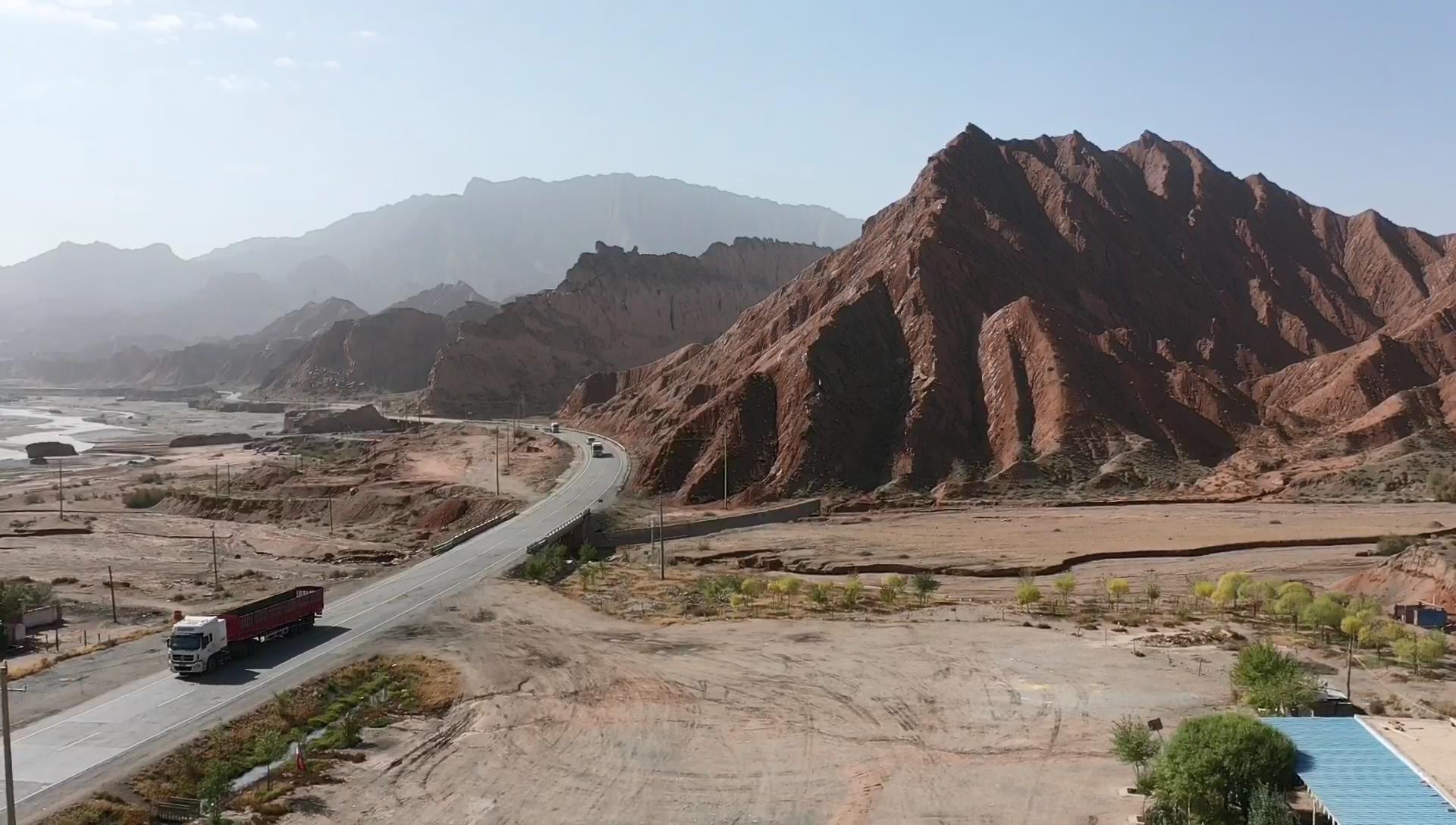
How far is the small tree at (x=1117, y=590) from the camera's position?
3750 cm

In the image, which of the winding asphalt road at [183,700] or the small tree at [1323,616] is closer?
the winding asphalt road at [183,700]

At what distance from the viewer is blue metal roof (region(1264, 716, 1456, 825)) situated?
57.4 feet

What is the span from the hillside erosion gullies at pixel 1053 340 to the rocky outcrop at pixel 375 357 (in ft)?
218

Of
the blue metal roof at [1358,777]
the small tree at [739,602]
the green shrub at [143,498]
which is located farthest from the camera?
the green shrub at [143,498]

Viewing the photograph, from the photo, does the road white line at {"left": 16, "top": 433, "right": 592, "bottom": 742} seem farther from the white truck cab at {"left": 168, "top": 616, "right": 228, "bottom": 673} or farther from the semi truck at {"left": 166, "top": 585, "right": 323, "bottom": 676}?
the semi truck at {"left": 166, "top": 585, "right": 323, "bottom": 676}

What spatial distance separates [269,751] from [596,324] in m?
120

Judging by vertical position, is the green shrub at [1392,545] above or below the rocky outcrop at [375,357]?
below

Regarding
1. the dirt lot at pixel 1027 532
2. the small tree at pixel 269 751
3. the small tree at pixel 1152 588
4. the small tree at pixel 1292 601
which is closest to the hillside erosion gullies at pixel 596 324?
the dirt lot at pixel 1027 532

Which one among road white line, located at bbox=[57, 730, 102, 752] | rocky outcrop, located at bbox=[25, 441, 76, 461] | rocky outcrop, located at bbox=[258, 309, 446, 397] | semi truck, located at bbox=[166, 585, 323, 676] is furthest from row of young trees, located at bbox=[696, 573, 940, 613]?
rocky outcrop, located at bbox=[258, 309, 446, 397]

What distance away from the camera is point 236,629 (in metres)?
31.2

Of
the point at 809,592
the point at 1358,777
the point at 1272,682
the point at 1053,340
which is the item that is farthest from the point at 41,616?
the point at 1053,340

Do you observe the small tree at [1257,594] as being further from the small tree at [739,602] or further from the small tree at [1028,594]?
the small tree at [739,602]

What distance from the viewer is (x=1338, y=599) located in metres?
34.1

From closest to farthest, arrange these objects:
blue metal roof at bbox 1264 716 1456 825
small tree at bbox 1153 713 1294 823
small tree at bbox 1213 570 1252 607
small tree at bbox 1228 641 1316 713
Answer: blue metal roof at bbox 1264 716 1456 825 → small tree at bbox 1153 713 1294 823 → small tree at bbox 1228 641 1316 713 → small tree at bbox 1213 570 1252 607
